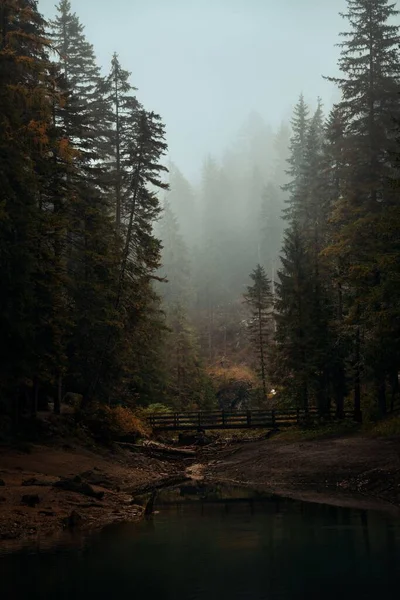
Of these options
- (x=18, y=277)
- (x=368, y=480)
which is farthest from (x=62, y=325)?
(x=368, y=480)

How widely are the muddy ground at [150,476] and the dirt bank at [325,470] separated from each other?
0.04 metres

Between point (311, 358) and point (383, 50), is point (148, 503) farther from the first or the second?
point (383, 50)

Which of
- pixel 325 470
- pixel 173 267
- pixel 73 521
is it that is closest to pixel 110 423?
pixel 325 470

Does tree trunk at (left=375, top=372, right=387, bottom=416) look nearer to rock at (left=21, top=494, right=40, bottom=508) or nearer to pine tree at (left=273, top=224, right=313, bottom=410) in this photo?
pine tree at (left=273, top=224, right=313, bottom=410)

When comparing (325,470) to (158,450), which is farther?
(158,450)

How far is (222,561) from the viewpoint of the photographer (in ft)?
37.3

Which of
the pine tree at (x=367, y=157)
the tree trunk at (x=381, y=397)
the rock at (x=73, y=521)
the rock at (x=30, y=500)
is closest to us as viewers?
the rock at (x=73, y=521)

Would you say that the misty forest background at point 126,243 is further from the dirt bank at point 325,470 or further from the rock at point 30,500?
the rock at point 30,500

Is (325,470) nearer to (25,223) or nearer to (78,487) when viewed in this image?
(78,487)

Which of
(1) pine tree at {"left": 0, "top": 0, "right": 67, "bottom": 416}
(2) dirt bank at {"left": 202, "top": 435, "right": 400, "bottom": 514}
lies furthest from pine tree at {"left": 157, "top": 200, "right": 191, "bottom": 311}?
(1) pine tree at {"left": 0, "top": 0, "right": 67, "bottom": 416}

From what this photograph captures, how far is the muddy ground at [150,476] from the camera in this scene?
49.4 feet

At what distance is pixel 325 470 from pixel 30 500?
12.5 meters

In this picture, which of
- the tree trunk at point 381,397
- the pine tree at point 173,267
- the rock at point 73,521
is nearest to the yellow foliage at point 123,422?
the tree trunk at point 381,397

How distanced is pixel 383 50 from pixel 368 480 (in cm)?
2239
